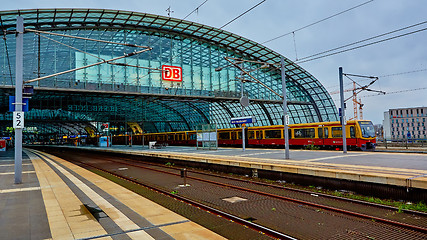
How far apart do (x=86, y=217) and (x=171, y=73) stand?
66.7 feet

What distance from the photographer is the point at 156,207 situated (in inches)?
319

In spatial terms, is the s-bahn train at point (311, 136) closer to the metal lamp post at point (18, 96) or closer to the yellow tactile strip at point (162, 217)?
the yellow tactile strip at point (162, 217)

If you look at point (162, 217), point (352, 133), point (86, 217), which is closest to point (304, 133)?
point (352, 133)

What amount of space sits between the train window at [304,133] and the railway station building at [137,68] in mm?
5644

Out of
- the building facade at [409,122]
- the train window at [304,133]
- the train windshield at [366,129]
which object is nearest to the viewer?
the train windshield at [366,129]

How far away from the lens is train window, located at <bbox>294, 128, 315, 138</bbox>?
2872 cm

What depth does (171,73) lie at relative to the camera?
1026 inches

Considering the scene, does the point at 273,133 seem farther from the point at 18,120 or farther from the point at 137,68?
the point at 18,120

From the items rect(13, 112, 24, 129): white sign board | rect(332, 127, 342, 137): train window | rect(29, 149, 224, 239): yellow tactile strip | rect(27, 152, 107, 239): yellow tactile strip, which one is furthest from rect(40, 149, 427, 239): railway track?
rect(332, 127, 342, 137): train window

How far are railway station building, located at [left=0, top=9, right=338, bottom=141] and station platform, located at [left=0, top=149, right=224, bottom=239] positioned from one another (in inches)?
625

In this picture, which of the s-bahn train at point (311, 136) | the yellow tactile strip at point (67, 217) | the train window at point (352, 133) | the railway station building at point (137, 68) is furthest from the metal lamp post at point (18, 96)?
the train window at point (352, 133)

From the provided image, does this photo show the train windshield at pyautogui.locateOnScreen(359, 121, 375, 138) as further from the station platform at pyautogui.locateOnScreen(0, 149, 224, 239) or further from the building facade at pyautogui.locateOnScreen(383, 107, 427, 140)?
the building facade at pyautogui.locateOnScreen(383, 107, 427, 140)

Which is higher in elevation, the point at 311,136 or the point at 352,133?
the point at 352,133

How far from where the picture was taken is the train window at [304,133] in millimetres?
28720
